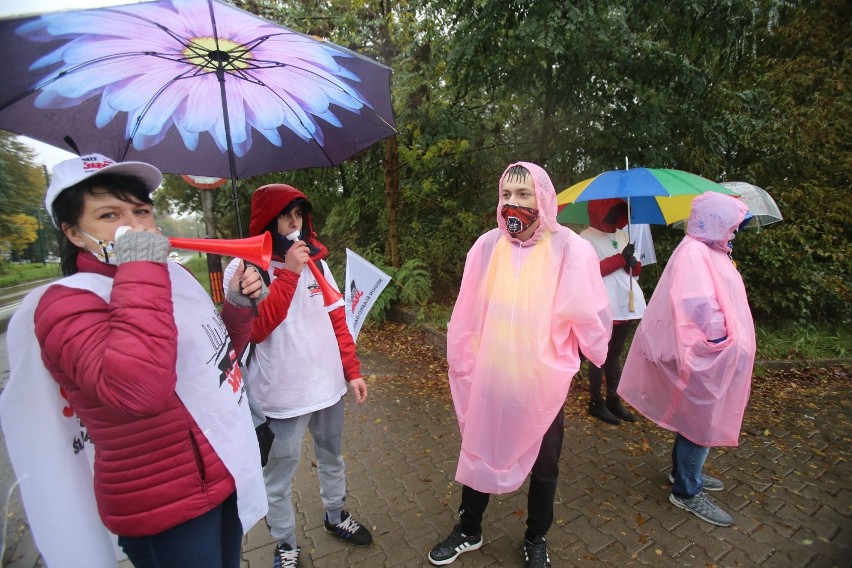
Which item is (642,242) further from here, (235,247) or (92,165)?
(92,165)

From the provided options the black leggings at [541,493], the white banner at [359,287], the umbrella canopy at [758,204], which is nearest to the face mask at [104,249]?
Answer: the white banner at [359,287]

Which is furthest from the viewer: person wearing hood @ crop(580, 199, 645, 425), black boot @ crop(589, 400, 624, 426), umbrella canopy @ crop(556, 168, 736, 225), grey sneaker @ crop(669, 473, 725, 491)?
black boot @ crop(589, 400, 624, 426)

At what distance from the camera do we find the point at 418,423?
4340mm

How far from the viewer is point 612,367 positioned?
4070 millimetres

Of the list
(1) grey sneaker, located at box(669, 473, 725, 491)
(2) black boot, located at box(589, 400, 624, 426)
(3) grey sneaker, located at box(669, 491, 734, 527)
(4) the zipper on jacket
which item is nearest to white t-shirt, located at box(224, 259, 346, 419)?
(4) the zipper on jacket

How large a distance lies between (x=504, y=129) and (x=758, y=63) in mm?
3914

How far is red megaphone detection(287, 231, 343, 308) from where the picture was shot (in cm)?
215

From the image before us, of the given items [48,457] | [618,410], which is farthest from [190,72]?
[618,410]

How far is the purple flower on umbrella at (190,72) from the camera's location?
4.94 ft

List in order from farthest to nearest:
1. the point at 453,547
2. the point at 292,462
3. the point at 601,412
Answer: the point at 601,412
the point at 453,547
the point at 292,462

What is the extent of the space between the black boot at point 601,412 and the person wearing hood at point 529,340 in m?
2.01

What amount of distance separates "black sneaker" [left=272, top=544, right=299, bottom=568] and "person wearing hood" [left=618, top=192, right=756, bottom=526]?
2419 mm

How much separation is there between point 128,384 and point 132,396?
0.12 feet

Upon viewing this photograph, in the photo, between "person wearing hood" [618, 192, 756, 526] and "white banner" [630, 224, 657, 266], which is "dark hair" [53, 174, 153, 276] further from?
"white banner" [630, 224, 657, 266]
